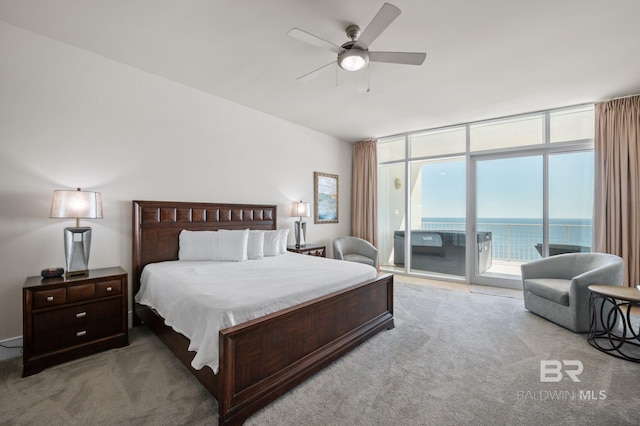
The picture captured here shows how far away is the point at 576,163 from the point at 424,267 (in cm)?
295

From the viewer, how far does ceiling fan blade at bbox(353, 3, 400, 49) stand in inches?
71.2

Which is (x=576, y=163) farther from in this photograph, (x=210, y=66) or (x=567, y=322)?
(x=210, y=66)

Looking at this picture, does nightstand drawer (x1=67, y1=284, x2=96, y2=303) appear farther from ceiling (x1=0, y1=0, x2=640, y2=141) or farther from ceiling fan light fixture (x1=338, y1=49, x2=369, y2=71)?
ceiling fan light fixture (x1=338, y1=49, x2=369, y2=71)

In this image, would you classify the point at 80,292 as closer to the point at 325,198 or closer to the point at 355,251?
the point at 325,198

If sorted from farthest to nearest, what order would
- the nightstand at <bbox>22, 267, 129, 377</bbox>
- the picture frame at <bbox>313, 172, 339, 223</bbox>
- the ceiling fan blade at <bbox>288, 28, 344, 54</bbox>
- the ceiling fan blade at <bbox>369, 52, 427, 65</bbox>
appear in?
the picture frame at <bbox>313, 172, 339, 223</bbox>
the ceiling fan blade at <bbox>369, 52, 427, 65</bbox>
the nightstand at <bbox>22, 267, 129, 377</bbox>
the ceiling fan blade at <bbox>288, 28, 344, 54</bbox>

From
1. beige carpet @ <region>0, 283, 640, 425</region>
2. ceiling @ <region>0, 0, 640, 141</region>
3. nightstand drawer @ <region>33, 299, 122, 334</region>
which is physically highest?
ceiling @ <region>0, 0, 640, 141</region>

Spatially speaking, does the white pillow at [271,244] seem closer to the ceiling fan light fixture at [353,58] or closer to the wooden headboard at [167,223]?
the wooden headboard at [167,223]

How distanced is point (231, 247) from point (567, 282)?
4.12 metres

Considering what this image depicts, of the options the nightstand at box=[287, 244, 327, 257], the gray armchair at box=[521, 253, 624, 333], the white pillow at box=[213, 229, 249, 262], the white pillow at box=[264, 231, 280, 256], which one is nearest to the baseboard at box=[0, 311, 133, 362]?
the white pillow at box=[213, 229, 249, 262]

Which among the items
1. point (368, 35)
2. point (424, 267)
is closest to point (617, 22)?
point (368, 35)

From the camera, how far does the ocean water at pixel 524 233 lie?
4.20 metres

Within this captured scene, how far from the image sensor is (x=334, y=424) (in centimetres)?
166

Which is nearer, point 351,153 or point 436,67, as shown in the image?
point 436,67

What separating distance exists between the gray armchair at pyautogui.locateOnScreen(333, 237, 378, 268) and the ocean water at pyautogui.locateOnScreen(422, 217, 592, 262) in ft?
5.13
